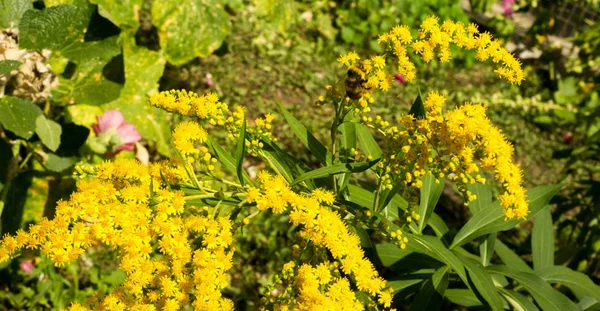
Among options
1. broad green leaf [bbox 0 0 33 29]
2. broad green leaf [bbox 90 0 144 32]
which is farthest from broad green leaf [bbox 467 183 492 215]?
broad green leaf [bbox 90 0 144 32]

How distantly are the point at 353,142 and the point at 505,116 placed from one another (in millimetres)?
3683

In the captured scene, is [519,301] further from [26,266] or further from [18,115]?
[26,266]

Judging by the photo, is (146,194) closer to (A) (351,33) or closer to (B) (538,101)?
(A) (351,33)

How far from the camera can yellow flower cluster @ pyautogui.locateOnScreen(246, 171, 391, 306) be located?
1511 millimetres

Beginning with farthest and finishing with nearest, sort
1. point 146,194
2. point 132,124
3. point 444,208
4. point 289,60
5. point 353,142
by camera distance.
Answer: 1. point 289,60
2. point 444,208
3. point 132,124
4. point 353,142
5. point 146,194

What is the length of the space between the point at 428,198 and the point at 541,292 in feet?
1.56

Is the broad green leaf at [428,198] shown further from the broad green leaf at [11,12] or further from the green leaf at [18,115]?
the broad green leaf at [11,12]

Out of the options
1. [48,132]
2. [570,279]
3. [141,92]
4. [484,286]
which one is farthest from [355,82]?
[141,92]

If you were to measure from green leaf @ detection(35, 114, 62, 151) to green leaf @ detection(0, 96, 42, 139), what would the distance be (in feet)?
0.66

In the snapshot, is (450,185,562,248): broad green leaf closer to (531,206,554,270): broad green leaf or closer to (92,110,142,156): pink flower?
(531,206,554,270): broad green leaf

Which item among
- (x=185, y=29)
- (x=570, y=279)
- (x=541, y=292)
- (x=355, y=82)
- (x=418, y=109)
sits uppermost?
(x=355, y=82)

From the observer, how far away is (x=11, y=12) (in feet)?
7.87

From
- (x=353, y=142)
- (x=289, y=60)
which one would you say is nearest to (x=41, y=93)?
(x=353, y=142)

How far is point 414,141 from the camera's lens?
1.65m
